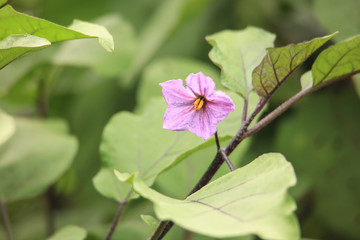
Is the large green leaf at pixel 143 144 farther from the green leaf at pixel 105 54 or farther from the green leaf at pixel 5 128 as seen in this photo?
the green leaf at pixel 105 54

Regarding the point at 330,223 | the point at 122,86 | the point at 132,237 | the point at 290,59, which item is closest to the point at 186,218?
the point at 290,59

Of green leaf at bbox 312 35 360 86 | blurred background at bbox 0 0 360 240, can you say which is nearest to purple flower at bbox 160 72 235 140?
green leaf at bbox 312 35 360 86

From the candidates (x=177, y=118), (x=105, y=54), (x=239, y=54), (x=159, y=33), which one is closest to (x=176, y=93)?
(x=177, y=118)

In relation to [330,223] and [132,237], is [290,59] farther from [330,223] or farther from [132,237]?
[330,223]

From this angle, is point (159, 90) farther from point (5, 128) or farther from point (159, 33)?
point (5, 128)

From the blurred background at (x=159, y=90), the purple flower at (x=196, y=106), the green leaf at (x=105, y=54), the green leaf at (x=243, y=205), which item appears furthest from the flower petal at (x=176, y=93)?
the green leaf at (x=105, y=54)

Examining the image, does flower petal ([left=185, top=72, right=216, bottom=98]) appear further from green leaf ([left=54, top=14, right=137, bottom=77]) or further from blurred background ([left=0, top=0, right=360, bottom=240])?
green leaf ([left=54, top=14, right=137, bottom=77])
